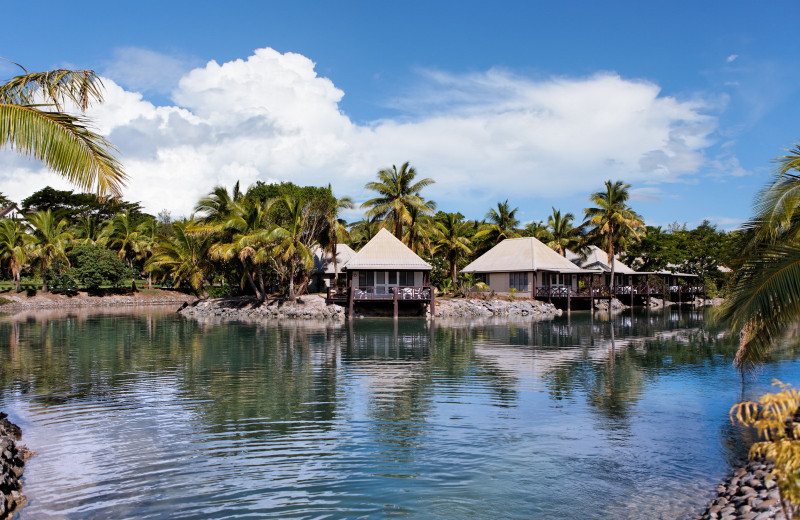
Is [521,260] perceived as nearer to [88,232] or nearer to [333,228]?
[333,228]

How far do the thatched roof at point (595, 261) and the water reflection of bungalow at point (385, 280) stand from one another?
73.4 ft

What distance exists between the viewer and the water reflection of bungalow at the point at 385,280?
4041cm

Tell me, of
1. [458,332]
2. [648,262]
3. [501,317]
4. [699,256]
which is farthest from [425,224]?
[699,256]

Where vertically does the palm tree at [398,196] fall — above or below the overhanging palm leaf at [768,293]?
above

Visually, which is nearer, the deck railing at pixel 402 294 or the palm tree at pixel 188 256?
the deck railing at pixel 402 294

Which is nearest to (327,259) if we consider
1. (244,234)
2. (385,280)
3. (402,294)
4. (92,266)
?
(385,280)

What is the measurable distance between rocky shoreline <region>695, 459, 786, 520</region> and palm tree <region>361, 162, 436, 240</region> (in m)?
39.2

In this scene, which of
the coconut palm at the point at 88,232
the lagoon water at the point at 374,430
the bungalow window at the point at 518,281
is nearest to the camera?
the lagoon water at the point at 374,430

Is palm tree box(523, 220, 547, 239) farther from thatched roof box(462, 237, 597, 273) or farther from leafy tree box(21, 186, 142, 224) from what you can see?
leafy tree box(21, 186, 142, 224)

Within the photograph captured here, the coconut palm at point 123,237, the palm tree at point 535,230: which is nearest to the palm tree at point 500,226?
the palm tree at point 535,230

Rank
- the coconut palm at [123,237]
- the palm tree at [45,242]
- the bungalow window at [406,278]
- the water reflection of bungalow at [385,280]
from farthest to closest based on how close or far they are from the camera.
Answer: the coconut palm at [123,237]
the palm tree at [45,242]
the bungalow window at [406,278]
the water reflection of bungalow at [385,280]

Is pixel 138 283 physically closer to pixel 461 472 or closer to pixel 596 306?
pixel 596 306

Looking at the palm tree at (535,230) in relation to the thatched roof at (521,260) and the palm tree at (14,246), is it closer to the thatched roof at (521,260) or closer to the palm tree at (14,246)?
the thatched roof at (521,260)

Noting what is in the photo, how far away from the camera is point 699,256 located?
63.9 metres
